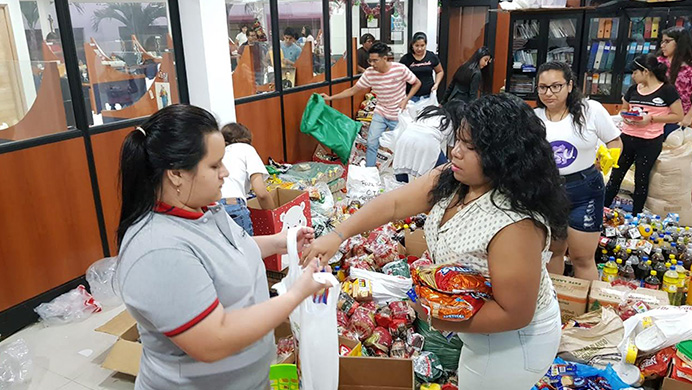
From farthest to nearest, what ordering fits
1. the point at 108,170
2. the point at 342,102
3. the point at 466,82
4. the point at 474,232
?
1. the point at 342,102
2. the point at 466,82
3. the point at 108,170
4. the point at 474,232

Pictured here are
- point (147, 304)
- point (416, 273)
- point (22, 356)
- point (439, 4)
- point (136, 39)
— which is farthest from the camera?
point (439, 4)

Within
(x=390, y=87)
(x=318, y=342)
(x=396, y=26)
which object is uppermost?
(x=396, y=26)

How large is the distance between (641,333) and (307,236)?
180 cm

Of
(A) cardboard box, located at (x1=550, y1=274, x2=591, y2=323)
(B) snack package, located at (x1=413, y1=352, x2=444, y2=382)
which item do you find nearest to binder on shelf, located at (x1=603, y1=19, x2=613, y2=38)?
(A) cardboard box, located at (x1=550, y1=274, x2=591, y2=323)

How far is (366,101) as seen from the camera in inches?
291

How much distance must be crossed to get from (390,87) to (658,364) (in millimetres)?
3914

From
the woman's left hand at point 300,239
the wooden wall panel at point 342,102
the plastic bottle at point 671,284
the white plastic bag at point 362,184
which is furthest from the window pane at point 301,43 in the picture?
the woman's left hand at point 300,239

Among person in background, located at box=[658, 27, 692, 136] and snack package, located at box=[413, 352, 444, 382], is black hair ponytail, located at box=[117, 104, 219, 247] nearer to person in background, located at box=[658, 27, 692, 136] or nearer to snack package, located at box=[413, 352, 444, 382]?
snack package, located at box=[413, 352, 444, 382]

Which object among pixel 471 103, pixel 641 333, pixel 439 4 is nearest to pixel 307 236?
pixel 471 103

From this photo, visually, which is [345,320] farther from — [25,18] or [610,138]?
[25,18]

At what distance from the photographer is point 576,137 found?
2.68 meters

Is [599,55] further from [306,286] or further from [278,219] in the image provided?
[306,286]

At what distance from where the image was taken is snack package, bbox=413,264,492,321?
1422mm

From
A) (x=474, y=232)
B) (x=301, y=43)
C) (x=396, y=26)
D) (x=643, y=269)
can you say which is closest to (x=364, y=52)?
(x=396, y=26)
